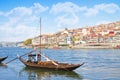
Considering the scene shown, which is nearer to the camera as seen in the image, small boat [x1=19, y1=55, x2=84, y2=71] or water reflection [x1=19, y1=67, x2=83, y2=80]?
water reflection [x1=19, y1=67, x2=83, y2=80]

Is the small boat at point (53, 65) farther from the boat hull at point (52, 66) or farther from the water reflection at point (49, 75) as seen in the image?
the water reflection at point (49, 75)

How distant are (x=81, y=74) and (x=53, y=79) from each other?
4.64 metres

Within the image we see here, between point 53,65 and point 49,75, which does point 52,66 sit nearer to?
point 53,65

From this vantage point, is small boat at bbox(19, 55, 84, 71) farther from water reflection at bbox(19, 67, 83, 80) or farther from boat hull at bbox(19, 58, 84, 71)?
water reflection at bbox(19, 67, 83, 80)

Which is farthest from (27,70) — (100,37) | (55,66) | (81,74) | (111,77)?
(100,37)

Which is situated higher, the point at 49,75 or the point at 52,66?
the point at 52,66

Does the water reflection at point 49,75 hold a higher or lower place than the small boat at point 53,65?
lower

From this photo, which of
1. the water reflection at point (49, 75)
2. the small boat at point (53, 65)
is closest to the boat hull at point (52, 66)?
the small boat at point (53, 65)

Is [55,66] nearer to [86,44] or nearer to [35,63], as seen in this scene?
[35,63]

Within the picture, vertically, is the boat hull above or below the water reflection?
above

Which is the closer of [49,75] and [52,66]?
[49,75]

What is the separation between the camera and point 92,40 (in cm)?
17850

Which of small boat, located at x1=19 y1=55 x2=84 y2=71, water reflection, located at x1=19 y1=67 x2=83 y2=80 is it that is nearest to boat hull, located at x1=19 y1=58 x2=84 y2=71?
small boat, located at x1=19 y1=55 x2=84 y2=71

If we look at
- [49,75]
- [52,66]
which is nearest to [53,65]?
[52,66]
